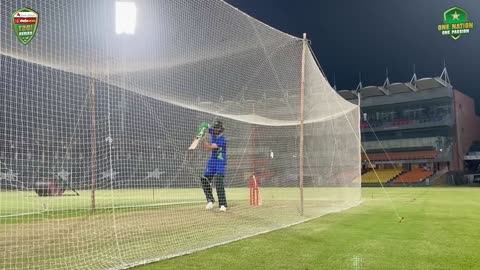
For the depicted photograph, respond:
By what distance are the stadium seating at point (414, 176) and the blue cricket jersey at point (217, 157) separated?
3802 cm

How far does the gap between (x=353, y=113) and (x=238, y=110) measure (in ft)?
25.3

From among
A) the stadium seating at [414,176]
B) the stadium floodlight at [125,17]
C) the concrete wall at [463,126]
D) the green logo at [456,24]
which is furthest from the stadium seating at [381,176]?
the stadium floodlight at [125,17]

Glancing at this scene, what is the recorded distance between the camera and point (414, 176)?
150ft

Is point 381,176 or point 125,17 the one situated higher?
point 125,17

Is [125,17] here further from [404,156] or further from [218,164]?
[404,156]

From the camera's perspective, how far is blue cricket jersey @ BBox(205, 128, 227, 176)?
942cm

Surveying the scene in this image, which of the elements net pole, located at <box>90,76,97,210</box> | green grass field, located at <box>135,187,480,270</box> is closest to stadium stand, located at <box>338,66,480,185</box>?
net pole, located at <box>90,76,97,210</box>

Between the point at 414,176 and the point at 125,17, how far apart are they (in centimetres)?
4459

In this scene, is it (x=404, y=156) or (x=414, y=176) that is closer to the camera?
(x=414, y=176)

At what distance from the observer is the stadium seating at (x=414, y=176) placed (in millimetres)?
44406

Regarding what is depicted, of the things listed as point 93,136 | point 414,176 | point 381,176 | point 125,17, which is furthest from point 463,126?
point 125,17

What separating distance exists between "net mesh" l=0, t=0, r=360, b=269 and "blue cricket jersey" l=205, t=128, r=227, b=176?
177mm

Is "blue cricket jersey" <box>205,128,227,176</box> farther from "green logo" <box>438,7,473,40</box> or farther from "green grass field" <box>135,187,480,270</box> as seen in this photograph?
"green logo" <box>438,7,473,40</box>

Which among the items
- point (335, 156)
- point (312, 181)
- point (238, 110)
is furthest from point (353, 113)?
point (238, 110)
